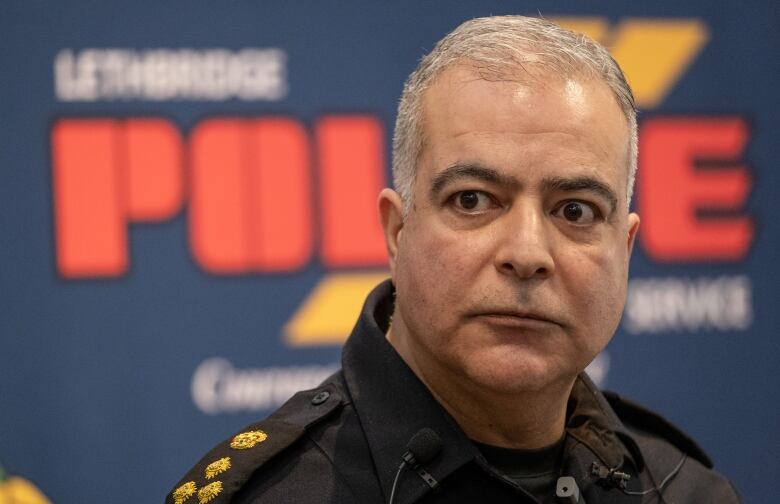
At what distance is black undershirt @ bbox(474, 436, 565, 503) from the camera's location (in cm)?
146

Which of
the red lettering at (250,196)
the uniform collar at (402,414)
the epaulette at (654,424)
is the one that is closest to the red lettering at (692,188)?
the red lettering at (250,196)

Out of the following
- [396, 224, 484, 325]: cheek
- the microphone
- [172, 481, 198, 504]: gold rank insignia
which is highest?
[396, 224, 484, 325]: cheek

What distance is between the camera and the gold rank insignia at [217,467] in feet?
4.54

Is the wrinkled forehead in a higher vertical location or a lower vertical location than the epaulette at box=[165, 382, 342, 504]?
higher

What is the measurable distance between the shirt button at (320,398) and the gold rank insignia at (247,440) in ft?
0.30

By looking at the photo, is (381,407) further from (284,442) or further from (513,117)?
(513,117)

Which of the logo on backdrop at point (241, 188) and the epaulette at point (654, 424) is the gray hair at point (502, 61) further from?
the logo on backdrop at point (241, 188)

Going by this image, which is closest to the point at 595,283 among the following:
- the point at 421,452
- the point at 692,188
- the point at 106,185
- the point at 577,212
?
the point at 577,212

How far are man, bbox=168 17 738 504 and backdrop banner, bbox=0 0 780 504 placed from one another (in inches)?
43.7

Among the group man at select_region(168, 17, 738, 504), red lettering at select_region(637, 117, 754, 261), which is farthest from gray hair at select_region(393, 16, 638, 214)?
red lettering at select_region(637, 117, 754, 261)

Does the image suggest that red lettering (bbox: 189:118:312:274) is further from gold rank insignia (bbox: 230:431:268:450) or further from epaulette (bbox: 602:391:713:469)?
gold rank insignia (bbox: 230:431:268:450)

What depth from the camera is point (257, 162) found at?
264 centimetres

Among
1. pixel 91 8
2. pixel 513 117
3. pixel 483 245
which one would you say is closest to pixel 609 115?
pixel 513 117

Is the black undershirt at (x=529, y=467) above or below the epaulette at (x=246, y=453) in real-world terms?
below
